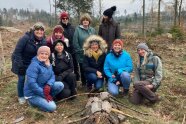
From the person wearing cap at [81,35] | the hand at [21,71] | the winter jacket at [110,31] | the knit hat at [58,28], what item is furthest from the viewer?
the winter jacket at [110,31]

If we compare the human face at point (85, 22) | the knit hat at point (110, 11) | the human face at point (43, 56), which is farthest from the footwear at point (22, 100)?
the knit hat at point (110, 11)

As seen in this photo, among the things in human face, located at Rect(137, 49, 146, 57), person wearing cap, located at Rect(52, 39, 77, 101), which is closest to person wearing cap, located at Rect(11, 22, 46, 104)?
person wearing cap, located at Rect(52, 39, 77, 101)

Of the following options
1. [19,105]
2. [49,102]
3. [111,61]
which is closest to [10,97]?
[19,105]

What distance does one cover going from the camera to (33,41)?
6.46 meters

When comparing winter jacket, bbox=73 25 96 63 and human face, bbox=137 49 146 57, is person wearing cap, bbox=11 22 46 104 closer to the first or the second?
winter jacket, bbox=73 25 96 63

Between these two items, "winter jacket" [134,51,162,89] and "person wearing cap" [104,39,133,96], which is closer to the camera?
"winter jacket" [134,51,162,89]

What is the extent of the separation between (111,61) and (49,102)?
162 centimetres

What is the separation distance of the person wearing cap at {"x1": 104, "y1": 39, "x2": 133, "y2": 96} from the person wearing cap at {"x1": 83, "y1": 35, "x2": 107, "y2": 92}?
199mm

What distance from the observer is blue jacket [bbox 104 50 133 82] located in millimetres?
6980

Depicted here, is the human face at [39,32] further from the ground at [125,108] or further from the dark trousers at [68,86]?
the ground at [125,108]

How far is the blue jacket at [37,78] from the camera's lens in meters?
6.11

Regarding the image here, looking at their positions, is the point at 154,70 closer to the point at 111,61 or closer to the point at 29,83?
the point at 111,61

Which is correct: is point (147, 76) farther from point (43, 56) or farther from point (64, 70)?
point (43, 56)

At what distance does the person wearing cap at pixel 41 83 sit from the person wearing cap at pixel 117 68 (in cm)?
116
